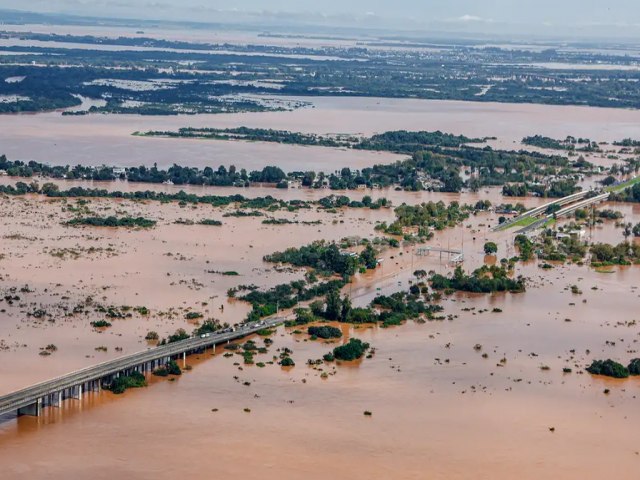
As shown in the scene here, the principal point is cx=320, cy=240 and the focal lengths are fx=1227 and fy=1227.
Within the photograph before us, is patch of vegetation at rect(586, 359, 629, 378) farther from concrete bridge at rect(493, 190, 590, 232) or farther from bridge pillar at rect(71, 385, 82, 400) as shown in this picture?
concrete bridge at rect(493, 190, 590, 232)

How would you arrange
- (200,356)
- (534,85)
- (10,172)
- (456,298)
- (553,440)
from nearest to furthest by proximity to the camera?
(553,440) → (200,356) → (456,298) → (10,172) → (534,85)

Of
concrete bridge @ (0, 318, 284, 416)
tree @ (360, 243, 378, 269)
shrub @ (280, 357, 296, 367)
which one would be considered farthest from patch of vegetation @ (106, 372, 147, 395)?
tree @ (360, 243, 378, 269)

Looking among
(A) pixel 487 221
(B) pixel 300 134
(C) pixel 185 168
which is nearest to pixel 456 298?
(A) pixel 487 221

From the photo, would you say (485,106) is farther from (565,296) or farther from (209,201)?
(565,296)

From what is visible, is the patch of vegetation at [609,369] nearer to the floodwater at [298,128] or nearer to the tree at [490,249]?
the tree at [490,249]

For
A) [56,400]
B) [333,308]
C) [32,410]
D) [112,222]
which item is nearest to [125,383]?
[56,400]

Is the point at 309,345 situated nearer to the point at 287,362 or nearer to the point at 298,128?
the point at 287,362
